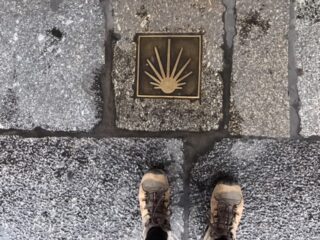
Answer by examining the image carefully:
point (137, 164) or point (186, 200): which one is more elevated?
point (137, 164)

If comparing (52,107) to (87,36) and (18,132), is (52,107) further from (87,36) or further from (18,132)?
(87,36)

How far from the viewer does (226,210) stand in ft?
6.20

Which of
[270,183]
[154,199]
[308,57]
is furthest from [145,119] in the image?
[308,57]

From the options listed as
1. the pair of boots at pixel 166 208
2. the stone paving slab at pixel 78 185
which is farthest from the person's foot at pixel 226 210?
the stone paving slab at pixel 78 185

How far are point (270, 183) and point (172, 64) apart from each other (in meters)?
0.69

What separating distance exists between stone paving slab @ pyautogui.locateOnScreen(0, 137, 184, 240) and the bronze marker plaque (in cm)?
24

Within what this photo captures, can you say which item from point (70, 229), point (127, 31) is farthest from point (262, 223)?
point (127, 31)

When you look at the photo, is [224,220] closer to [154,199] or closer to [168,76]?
[154,199]

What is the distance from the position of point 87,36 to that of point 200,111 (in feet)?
2.04

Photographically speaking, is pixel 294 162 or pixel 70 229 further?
pixel 70 229

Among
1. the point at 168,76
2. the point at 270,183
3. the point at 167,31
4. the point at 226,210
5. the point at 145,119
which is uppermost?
the point at 167,31

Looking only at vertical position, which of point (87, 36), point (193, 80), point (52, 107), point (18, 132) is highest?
point (87, 36)

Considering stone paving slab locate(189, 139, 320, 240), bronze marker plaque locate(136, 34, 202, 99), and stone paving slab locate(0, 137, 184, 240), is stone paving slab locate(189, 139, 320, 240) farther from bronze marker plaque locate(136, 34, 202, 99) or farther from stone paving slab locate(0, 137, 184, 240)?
bronze marker plaque locate(136, 34, 202, 99)

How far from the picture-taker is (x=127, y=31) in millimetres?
1955
